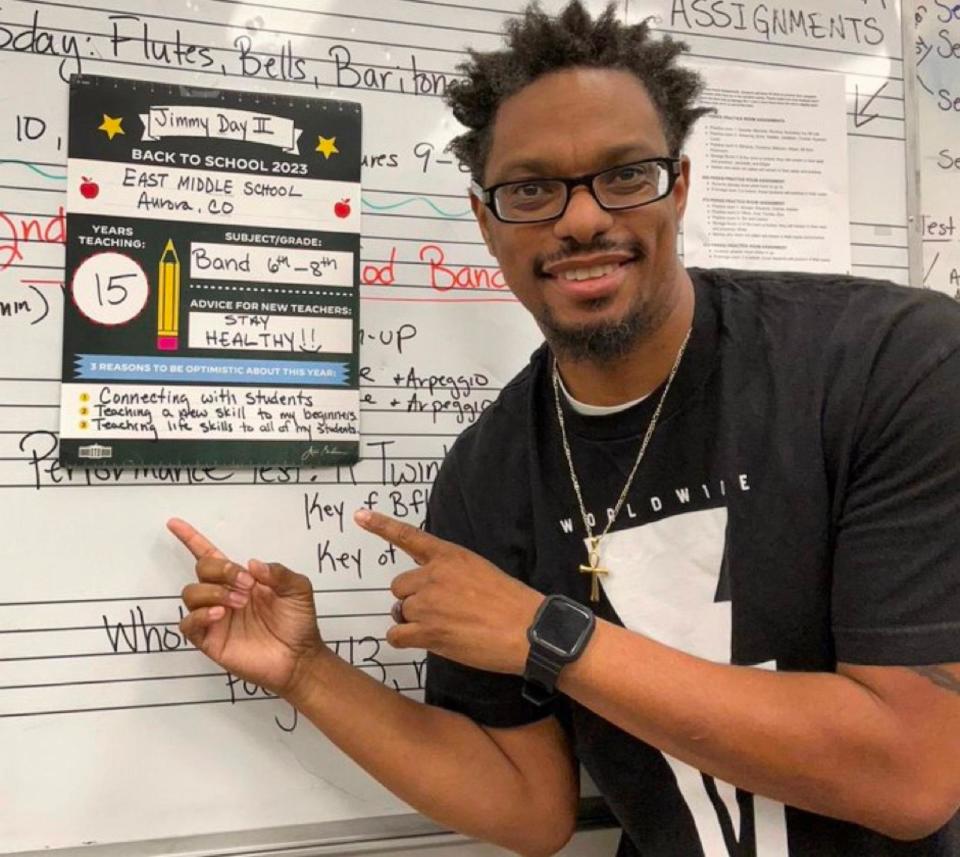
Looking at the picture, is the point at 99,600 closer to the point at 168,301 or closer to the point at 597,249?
the point at 168,301

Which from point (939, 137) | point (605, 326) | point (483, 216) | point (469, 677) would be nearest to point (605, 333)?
point (605, 326)

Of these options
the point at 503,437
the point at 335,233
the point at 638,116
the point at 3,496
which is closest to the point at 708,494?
the point at 503,437

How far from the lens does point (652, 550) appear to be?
90 centimetres

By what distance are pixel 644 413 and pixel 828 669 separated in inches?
12.6

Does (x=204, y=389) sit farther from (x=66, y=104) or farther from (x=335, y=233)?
(x=66, y=104)

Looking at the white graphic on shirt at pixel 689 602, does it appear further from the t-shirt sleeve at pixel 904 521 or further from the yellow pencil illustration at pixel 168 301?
the yellow pencil illustration at pixel 168 301

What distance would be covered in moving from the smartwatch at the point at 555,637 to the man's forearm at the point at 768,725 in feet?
0.04

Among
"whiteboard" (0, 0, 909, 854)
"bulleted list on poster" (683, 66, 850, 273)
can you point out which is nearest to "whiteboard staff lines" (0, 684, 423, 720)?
→ "whiteboard" (0, 0, 909, 854)

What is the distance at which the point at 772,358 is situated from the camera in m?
0.86

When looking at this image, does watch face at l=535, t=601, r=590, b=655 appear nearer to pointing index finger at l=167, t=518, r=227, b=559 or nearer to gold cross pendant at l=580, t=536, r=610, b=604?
gold cross pendant at l=580, t=536, r=610, b=604

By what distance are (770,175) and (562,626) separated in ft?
2.58

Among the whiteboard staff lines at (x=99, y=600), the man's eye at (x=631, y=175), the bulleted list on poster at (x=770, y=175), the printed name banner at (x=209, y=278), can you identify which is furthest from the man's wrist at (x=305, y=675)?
the bulleted list on poster at (x=770, y=175)

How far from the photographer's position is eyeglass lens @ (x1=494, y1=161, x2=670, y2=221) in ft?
2.78

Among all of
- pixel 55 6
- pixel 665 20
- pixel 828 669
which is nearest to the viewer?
pixel 828 669
